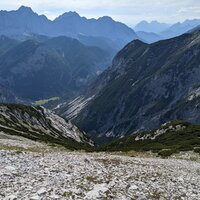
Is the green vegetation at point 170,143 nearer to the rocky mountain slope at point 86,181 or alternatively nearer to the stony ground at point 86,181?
the stony ground at point 86,181

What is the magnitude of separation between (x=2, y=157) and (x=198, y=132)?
62254 mm

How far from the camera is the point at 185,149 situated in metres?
56.3

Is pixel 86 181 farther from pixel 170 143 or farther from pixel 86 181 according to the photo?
pixel 170 143

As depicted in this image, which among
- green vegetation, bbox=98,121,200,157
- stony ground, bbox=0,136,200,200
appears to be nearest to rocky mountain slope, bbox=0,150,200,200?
stony ground, bbox=0,136,200,200

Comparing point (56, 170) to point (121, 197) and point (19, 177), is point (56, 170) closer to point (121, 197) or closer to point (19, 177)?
point (19, 177)

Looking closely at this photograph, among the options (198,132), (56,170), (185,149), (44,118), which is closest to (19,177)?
(56,170)

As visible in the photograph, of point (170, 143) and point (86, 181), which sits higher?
point (86, 181)

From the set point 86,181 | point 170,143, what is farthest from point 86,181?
point 170,143

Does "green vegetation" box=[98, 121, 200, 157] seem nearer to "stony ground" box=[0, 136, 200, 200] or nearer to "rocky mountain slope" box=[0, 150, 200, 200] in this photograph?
"stony ground" box=[0, 136, 200, 200]

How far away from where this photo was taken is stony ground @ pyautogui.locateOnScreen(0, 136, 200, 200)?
62.0 ft

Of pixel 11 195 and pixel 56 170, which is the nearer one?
pixel 11 195

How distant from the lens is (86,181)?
21828 millimetres

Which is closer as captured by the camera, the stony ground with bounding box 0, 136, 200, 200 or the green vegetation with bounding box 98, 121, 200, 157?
the stony ground with bounding box 0, 136, 200, 200

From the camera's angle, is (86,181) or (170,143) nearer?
(86,181)
